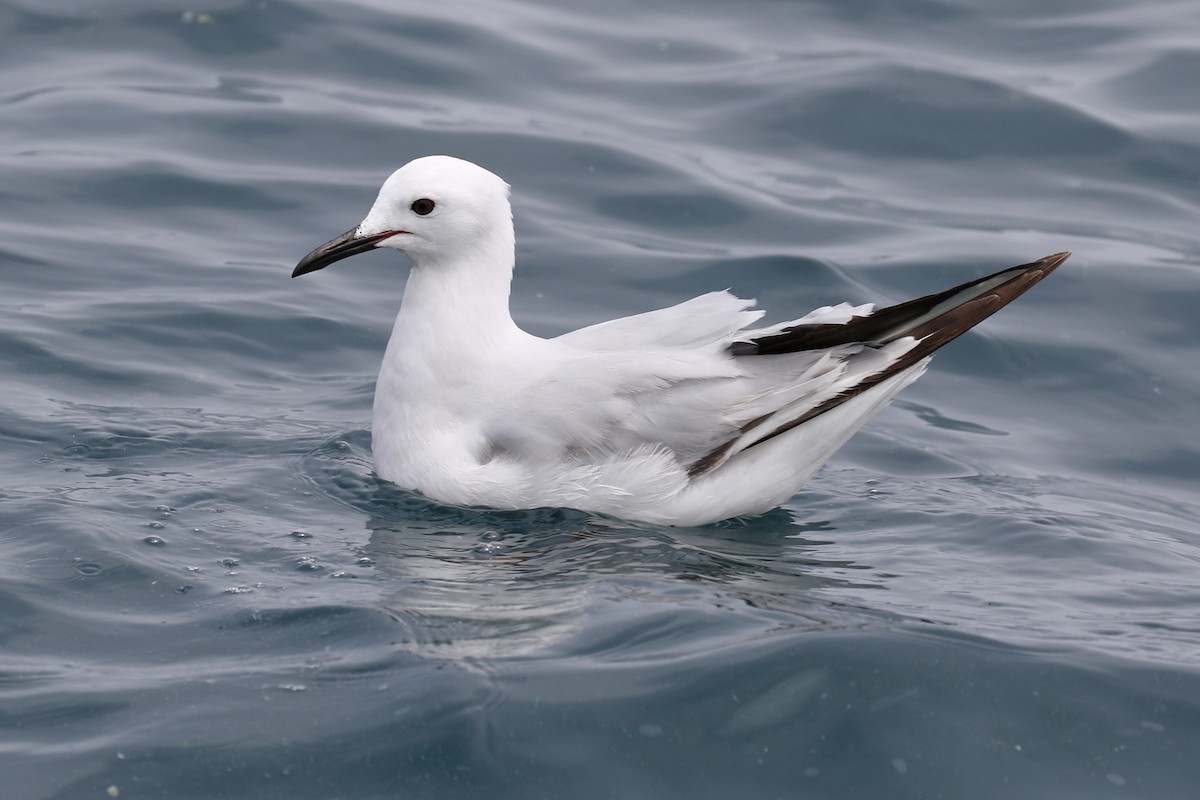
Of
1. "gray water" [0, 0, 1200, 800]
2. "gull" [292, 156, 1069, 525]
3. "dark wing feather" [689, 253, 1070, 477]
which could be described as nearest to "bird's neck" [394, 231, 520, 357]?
"gull" [292, 156, 1069, 525]

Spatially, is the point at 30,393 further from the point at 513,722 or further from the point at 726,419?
the point at 513,722

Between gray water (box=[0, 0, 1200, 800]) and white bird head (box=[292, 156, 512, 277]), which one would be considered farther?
white bird head (box=[292, 156, 512, 277])

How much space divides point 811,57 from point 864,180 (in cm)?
212

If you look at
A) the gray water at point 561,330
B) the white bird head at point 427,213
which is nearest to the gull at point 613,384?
the white bird head at point 427,213

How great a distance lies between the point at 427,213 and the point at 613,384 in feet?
3.63

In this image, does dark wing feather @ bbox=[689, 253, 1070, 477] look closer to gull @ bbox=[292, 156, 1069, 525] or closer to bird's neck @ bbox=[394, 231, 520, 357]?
gull @ bbox=[292, 156, 1069, 525]

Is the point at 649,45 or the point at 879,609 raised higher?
the point at 649,45

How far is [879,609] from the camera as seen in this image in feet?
18.4

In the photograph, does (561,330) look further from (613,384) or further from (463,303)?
(613,384)

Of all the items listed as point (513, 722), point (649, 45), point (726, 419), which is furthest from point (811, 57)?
point (513, 722)

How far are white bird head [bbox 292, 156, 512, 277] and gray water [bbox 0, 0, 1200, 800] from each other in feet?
3.33

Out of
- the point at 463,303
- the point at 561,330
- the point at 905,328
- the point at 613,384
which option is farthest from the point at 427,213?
the point at 561,330

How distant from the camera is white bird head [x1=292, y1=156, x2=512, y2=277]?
6.77 meters

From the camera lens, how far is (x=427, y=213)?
6.80 meters
